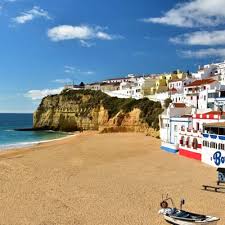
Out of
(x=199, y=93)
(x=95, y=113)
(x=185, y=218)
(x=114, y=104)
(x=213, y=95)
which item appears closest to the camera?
(x=185, y=218)

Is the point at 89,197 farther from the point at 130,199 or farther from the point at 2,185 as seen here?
the point at 2,185

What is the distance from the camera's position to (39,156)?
131ft

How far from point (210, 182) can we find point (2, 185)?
45.7 ft

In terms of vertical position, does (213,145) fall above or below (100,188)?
above

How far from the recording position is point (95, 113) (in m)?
83.4

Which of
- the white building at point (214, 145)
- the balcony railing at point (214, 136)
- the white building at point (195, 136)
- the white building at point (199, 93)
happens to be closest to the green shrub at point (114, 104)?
the white building at point (199, 93)

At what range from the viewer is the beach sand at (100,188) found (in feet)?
60.4

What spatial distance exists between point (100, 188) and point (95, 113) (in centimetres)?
5979

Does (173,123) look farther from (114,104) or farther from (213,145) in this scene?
(114,104)

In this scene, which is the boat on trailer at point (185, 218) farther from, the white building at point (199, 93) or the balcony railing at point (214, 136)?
the white building at point (199, 93)

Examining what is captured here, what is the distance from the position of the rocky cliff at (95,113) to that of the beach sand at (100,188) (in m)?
24.9

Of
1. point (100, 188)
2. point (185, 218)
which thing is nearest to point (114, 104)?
point (100, 188)

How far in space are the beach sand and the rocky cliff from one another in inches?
979

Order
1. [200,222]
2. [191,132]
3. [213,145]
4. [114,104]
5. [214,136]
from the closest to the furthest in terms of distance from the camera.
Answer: [200,222] < [214,136] < [213,145] < [191,132] < [114,104]
